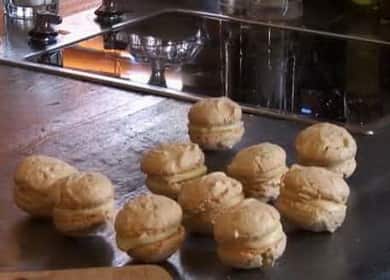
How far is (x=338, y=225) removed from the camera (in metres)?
0.88

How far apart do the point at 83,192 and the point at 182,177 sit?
11 cm

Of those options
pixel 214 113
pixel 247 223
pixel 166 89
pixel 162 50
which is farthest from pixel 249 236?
pixel 162 50

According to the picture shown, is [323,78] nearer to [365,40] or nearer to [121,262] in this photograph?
[365,40]

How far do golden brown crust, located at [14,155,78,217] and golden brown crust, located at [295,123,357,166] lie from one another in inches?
9.1

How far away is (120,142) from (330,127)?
255 mm

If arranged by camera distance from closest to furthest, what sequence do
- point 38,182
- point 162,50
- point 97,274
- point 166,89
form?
point 97,274 < point 38,182 < point 166,89 < point 162,50

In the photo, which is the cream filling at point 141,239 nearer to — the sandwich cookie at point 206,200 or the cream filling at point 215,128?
the sandwich cookie at point 206,200

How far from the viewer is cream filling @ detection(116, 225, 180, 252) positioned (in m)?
0.81

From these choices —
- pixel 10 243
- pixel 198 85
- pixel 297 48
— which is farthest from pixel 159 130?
pixel 297 48

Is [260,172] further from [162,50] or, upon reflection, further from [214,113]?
[162,50]

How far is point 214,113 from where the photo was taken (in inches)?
40.6

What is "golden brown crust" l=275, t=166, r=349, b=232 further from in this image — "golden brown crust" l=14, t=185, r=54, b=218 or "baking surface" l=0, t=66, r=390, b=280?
"golden brown crust" l=14, t=185, r=54, b=218

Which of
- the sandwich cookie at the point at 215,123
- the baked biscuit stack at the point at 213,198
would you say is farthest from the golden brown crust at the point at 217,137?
the baked biscuit stack at the point at 213,198

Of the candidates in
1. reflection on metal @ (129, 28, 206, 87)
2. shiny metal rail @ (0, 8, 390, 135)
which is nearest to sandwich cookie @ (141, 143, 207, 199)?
shiny metal rail @ (0, 8, 390, 135)
